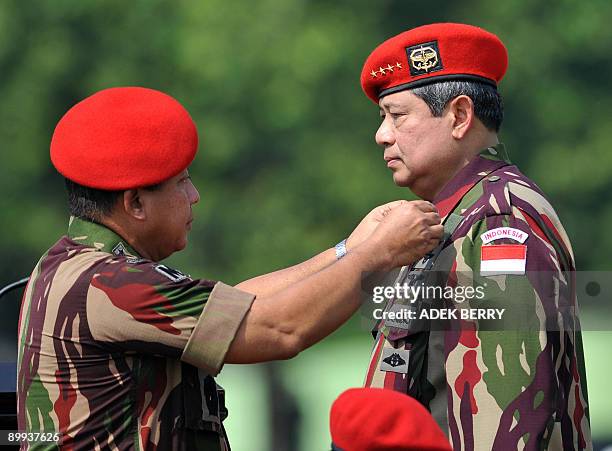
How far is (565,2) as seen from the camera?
1037cm

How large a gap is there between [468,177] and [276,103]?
6.66 m

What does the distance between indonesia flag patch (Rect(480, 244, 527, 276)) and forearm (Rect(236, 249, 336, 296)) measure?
2.59ft

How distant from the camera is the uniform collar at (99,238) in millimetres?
3297

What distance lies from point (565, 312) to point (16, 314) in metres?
6.20

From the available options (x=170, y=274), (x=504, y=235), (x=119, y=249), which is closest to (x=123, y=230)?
(x=119, y=249)

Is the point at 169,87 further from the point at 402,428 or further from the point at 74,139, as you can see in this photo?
the point at 402,428

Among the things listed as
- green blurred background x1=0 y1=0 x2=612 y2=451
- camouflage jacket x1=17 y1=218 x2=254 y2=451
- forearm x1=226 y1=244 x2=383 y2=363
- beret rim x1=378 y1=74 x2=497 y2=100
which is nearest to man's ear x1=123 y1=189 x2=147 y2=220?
camouflage jacket x1=17 y1=218 x2=254 y2=451

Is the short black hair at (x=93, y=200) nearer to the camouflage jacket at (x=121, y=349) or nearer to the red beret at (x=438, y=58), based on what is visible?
the camouflage jacket at (x=121, y=349)

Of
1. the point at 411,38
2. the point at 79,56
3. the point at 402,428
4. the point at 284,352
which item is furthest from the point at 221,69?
the point at 402,428

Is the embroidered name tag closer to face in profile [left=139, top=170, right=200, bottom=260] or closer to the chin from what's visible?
the chin

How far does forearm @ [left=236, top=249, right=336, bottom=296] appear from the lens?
4.08m

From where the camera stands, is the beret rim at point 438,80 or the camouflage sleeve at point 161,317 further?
the beret rim at point 438,80

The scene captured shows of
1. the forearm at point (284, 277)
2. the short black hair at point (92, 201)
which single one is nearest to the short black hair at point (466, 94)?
the forearm at point (284, 277)

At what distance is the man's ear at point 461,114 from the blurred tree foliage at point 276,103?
19.0 ft
